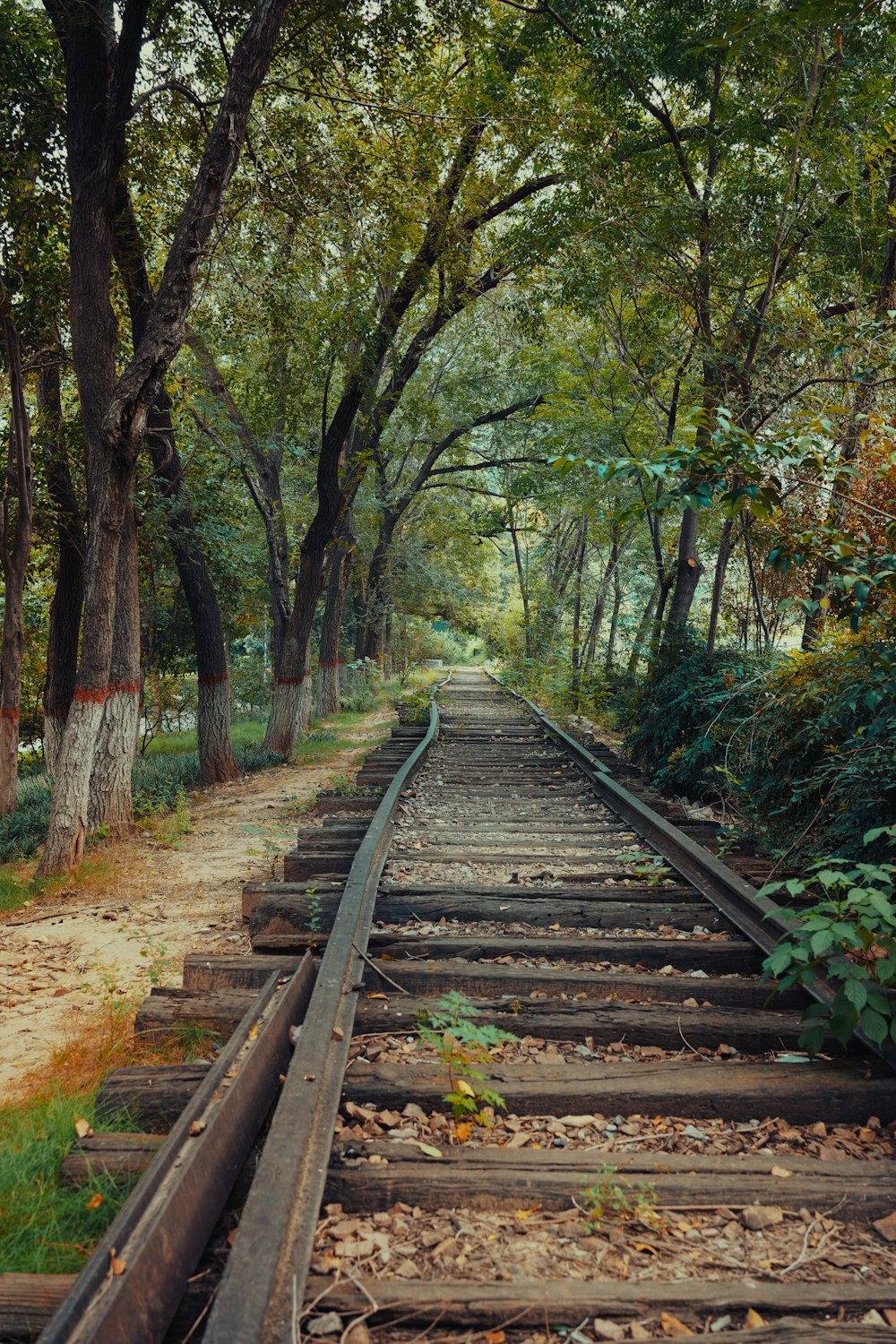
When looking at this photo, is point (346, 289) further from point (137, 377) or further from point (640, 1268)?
point (640, 1268)

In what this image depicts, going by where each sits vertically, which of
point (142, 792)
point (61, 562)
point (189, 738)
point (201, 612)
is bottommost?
point (189, 738)

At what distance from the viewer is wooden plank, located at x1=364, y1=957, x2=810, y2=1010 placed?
330 cm

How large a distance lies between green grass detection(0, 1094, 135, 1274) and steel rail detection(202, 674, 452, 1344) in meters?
0.46

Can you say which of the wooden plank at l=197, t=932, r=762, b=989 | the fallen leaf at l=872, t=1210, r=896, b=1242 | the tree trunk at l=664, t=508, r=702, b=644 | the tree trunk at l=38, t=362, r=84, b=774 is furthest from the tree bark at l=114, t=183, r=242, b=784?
the fallen leaf at l=872, t=1210, r=896, b=1242

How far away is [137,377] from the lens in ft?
21.0

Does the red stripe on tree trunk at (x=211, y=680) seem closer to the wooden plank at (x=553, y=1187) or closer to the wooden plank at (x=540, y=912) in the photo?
the wooden plank at (x=540, y=912)

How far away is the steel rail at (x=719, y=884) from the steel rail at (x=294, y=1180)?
63.5 inches

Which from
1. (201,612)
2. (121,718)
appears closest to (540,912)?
(121,718)

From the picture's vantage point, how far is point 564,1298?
178cm

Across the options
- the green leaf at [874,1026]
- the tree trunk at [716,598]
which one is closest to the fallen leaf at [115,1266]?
the green leaf at [874,1026]

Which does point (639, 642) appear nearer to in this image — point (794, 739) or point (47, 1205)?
point (794, 739)

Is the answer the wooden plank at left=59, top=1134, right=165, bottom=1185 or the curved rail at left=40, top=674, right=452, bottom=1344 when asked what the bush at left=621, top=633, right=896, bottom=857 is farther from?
the wooden plank at left=59, top=1134, right=165, bottom=1185

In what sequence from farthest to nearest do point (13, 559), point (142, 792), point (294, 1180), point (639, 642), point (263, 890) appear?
point (639, 642), point (13, 559), point (142, 792), point (263, 890), point (294, 1180)

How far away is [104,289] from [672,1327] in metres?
7.72
